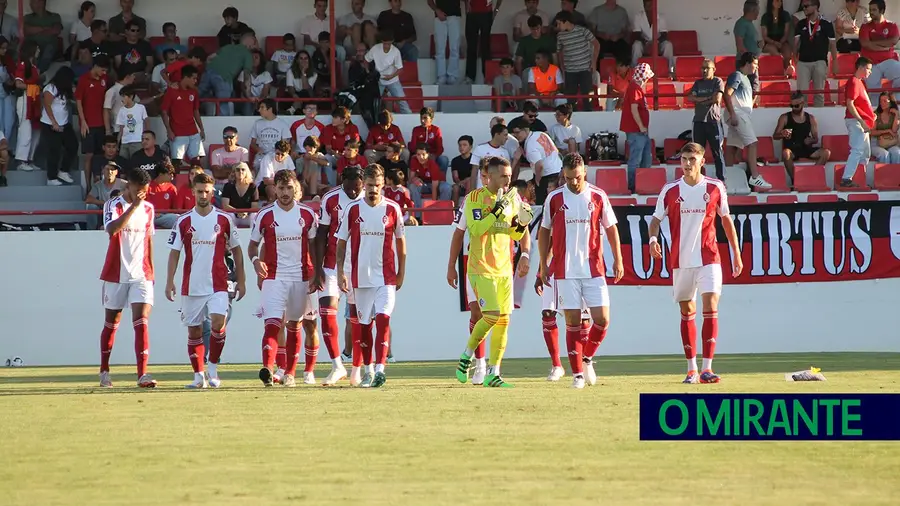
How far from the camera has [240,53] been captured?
22.7m

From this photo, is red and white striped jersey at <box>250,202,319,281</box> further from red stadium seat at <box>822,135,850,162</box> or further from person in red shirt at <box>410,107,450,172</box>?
red stadium seat at <box>822,135,850,162</box>

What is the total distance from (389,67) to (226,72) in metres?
2.80

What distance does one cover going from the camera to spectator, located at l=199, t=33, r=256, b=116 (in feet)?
73.3

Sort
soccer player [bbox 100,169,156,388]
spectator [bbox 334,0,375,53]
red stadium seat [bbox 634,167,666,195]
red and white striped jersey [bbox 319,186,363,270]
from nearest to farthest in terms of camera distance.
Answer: red and white striped jersey [bbox 319,186,363,270] → soccer player [bbox 100,169,156,388] → red stadium seat [bbox 634,167,666,195] → spectator [bbox 334,0,375,53]

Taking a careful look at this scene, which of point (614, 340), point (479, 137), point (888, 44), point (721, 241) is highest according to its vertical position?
point (888, 44)

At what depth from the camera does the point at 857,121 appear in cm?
2073

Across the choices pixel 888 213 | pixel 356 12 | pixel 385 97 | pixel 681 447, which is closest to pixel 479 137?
pixel 385 97

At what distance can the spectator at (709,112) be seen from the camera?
20094 mm

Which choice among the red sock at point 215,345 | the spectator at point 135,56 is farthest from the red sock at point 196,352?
the spectator at point 135,56

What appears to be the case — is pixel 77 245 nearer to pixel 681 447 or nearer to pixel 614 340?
pixel 614 340

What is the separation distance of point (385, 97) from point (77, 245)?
572 cm

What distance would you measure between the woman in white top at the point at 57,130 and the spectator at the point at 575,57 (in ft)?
27.1

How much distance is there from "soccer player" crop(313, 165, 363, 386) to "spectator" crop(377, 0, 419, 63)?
11.2 metres

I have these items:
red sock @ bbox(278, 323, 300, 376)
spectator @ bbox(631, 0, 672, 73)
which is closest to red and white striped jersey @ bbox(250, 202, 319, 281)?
red sock @ bbox(278, 323, 300, 376)
